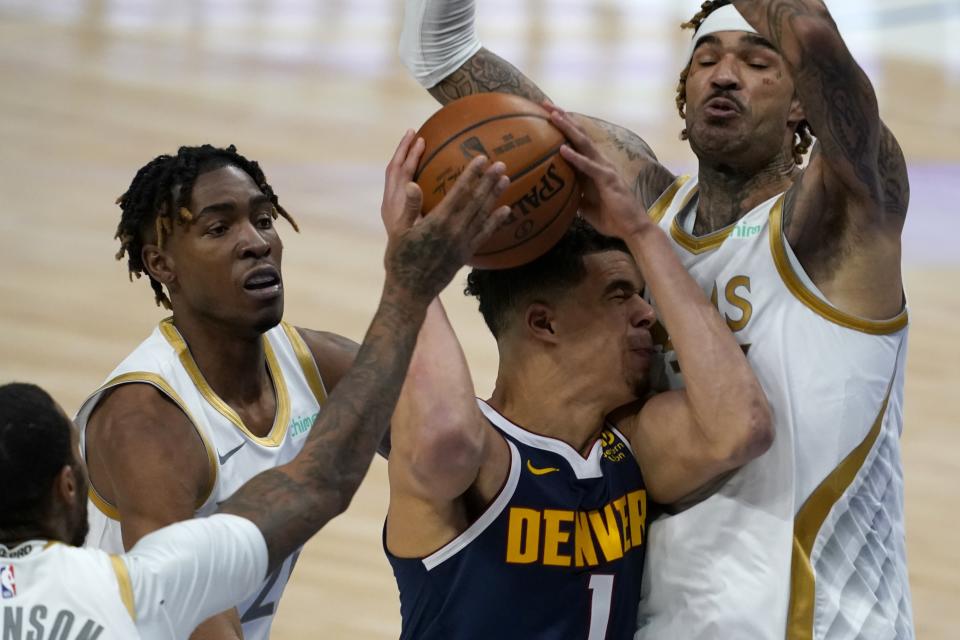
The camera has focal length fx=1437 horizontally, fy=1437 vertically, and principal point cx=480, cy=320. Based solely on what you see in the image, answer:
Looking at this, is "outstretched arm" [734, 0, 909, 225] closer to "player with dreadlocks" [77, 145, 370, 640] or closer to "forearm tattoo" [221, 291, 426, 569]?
"forearm tattoo" [221, 291, 426, 569]

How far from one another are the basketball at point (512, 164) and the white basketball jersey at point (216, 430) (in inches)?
35.9

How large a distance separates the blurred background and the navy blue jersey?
2251 millimetres

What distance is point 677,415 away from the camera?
10.6 ft

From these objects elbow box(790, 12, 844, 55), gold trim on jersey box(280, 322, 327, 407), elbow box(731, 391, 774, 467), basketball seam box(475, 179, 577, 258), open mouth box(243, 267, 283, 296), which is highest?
elbow box(790, 12, 844, 55)

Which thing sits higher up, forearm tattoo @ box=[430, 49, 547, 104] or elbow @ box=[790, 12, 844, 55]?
elbow @ box=[790, 12, 844, 55]

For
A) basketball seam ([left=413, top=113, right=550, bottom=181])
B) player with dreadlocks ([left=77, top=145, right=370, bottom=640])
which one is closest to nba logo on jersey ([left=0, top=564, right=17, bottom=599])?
player with dreadlocks ([left=77, top=145, right=370, bottom=640])

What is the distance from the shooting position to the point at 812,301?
10.6ft

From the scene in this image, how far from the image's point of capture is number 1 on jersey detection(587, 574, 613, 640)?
10.3 feet

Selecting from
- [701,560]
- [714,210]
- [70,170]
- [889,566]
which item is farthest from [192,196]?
[70,170]

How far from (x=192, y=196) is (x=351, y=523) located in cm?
256

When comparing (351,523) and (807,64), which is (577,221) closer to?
(807,64)

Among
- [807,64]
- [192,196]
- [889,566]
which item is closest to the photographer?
[807,64]

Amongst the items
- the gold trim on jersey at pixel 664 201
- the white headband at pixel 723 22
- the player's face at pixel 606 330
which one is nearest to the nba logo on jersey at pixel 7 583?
the player's face at pixel 606 330

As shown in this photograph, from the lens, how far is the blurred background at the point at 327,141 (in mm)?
6340
